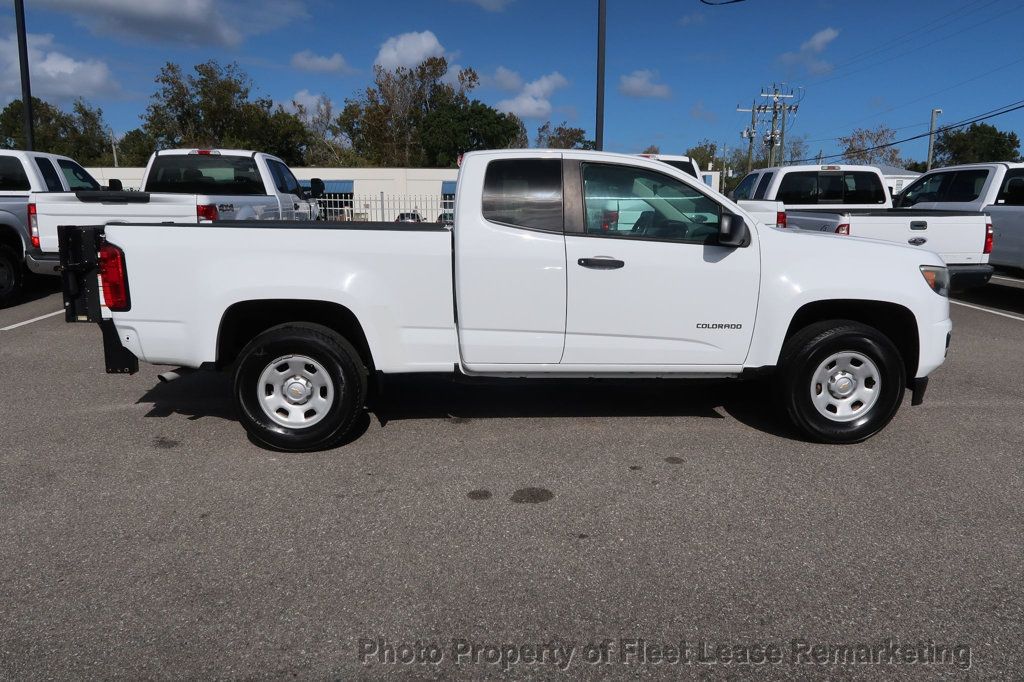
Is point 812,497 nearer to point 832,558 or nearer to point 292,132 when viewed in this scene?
point 832,558

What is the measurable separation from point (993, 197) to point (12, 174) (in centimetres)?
1428

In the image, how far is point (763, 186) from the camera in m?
13.0

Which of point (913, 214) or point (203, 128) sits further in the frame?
point (203, 128)

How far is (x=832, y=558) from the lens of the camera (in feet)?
12.1

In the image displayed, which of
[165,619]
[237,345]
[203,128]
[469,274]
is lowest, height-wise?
[165,619]

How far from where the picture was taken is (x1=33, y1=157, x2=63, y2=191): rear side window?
11330 mm

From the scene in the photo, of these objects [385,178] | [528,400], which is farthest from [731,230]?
[385,178]

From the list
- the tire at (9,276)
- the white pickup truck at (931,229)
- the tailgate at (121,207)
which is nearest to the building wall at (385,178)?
the tire at (9,276)

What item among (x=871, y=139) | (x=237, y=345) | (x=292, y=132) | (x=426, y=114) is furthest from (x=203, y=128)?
(x=237, y=345)

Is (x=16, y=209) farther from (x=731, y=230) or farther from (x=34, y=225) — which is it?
(x=731, y=230)

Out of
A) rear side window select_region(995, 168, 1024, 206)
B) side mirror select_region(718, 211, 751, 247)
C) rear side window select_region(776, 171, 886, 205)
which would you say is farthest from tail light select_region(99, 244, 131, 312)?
rear side window select_region(995, 168, 1024, 206)

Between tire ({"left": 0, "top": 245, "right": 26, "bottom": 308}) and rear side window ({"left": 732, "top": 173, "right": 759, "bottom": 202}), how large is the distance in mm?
11246

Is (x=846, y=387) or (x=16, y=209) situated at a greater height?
(x=16, y=209)

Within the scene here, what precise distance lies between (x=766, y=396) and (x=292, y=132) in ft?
208
